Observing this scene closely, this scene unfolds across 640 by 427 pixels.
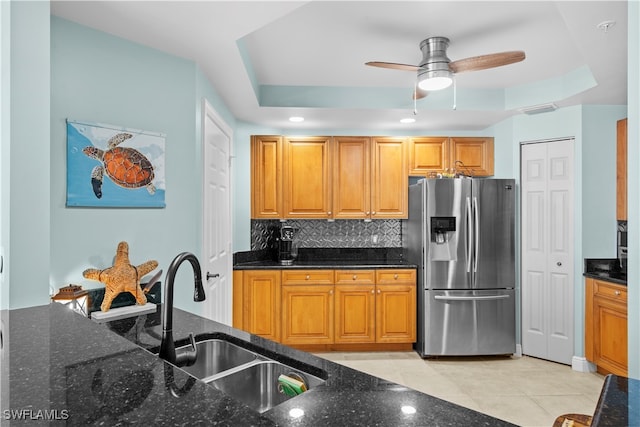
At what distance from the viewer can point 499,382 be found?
307 cm

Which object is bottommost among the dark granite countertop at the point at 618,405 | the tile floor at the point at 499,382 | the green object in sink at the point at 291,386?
the tile floor at the point at 499,382

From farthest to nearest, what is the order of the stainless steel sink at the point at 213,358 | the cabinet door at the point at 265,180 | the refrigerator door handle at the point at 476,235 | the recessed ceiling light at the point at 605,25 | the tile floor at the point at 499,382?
the cabinet door at the point at 265,180 → the refrigerator door handle at the point at 476,235 → the tile floor at the point at 499,382 → the recessed ceiling light at the point at 605,25 → the stainless steel sink at the point at 213,358

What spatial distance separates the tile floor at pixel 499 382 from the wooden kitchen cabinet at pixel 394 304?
7.5 inches

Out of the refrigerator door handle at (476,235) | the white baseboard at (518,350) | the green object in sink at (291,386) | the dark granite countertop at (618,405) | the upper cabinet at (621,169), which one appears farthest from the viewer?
the white baseboard at (518,350)

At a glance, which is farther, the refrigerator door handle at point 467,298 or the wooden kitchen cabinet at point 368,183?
the wooden kitchen cabinet at point 368,183

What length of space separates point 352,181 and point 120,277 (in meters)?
2.69

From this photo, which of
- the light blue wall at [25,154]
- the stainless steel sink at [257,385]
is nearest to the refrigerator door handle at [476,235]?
the stainless steel sink at [257,385]

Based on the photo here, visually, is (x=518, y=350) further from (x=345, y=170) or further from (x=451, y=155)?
(x=345, y=170)

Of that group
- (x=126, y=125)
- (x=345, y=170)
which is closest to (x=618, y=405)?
(x=126, y=125)

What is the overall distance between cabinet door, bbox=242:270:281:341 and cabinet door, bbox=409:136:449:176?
186 centimetres

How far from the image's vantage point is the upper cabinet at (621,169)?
10.5ft

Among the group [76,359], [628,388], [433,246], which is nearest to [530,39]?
[433,246]

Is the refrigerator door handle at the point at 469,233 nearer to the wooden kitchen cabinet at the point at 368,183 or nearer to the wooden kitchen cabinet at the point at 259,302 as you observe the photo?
the wooden kitchen cabinet at the point at 368,183

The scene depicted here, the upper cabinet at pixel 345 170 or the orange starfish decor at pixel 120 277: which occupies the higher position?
the upper cabinet at pixel 345 170
